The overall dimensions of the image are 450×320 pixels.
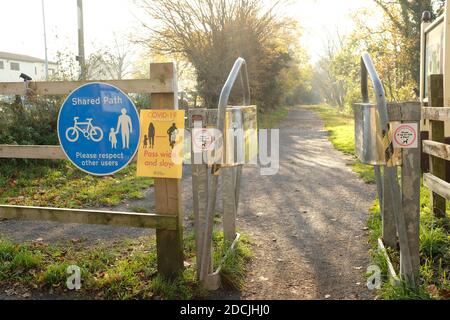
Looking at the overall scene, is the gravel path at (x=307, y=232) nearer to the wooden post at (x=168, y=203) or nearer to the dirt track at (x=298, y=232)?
the dirt track at (x=298, y=232)

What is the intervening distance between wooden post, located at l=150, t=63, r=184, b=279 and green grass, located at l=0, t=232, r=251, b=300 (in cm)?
12

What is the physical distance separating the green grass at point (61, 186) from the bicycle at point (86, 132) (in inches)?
112

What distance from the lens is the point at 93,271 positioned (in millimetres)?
3887

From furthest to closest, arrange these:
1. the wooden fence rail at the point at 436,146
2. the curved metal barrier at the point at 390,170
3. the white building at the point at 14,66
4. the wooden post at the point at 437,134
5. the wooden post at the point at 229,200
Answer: the white building at the point at 14,66
the wooden post at the point at 437,134
the wooden post at the point at 229,200
the wooden fence rail at the point at 436,146
the curved metal barrier at the point at 390,170

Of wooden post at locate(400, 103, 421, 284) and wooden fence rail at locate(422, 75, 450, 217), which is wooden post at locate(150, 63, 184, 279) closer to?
wooden post at locate(400, 103, 421, 284)

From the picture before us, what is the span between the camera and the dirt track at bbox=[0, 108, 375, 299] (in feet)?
11.9

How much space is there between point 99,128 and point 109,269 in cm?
121

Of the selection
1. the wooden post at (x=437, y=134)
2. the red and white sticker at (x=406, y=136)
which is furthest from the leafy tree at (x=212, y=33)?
the red and white sticker at (x=406, y=136)

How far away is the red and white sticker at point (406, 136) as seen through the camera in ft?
10.1

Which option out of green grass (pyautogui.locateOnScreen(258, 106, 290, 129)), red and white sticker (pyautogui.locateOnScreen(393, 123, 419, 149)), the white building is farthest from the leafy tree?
the white building

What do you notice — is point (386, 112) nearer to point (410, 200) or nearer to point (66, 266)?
point (410, 200)

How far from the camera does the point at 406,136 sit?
122 inches
